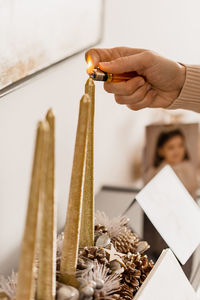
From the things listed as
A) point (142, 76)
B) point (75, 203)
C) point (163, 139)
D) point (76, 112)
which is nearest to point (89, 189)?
point (75, 203)

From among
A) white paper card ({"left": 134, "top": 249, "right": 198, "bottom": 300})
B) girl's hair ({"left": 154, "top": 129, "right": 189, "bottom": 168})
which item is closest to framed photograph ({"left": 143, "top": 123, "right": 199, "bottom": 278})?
girl's hair ({"left": 154, "top": 129, "right": 189, "bottom": 168})

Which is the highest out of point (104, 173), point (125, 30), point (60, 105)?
point (125, 30)

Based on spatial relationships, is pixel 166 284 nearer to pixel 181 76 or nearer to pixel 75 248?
pixel 75 248

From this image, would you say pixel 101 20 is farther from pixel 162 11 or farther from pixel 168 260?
pixel 168 260

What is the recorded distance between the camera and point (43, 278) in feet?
1.60

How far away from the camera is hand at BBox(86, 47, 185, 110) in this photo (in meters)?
0.73

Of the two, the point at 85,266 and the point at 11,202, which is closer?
the point at 85,266

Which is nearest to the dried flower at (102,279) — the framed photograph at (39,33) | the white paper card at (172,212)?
the white paper card at (172,212)

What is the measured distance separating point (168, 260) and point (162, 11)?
1.00 metres

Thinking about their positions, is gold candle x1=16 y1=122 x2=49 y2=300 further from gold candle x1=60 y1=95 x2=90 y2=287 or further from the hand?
the hand

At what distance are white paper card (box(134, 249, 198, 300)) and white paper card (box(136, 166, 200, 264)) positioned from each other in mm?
122

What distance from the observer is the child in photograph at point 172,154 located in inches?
55.2

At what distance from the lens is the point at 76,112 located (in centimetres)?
102

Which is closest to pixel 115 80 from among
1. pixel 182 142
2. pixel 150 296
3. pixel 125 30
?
pixel 150 296
